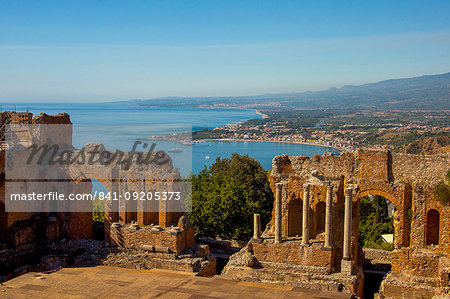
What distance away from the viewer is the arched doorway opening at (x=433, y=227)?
19016 millimetres

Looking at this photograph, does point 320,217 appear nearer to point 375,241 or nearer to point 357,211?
point 357,211

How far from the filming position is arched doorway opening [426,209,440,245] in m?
19.0

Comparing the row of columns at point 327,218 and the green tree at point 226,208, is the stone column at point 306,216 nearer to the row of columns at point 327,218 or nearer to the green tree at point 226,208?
the row of columns at point 327,218

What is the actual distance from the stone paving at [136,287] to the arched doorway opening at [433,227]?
5.21 meters

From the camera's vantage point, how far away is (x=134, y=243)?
66.1 ft

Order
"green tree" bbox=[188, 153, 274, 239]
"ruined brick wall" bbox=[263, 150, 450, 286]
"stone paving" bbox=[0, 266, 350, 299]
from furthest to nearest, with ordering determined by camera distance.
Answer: "green tree" bbox=[188, 153, 274, 239] < "ruined brick wall" bbox=[263, 150, 450, 286] < "stone paving" bbox=[0, 266, 350, 299]

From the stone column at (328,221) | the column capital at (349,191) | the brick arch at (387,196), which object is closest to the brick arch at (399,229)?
the brick arch at (387,196)

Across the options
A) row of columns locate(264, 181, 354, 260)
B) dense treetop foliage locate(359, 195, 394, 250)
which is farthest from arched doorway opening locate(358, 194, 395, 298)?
row of columns locate(264, 181, 354, 260)

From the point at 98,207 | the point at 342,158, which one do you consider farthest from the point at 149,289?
the point at 98,207

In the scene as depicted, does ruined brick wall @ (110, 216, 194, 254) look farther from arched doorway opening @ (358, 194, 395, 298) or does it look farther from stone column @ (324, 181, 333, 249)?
arched doorway opening @ (358, 194, 395, 298)

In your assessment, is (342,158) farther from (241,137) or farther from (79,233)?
(241,137)

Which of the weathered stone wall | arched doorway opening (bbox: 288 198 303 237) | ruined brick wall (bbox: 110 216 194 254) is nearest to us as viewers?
the weathered stone wall

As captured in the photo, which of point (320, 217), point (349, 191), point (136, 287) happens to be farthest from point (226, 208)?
point (136, 287)

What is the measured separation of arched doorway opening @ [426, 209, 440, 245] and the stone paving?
521 cm
